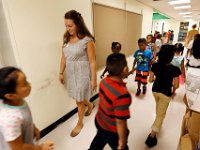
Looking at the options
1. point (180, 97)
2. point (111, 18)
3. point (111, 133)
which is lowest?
point (180, 97)

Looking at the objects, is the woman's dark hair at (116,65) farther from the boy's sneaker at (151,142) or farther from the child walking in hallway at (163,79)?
the boy's sneaker at (151,142)

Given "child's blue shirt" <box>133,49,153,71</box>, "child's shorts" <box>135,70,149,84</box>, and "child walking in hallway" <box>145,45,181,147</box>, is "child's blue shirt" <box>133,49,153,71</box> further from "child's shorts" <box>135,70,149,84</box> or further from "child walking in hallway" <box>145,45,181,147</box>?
"child walking in hallway" <box>145,45,181,147</box>

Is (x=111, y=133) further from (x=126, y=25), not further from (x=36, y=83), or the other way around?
(x=126, y=25)

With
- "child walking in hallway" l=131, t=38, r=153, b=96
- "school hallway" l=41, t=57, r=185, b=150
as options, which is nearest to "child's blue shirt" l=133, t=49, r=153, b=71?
"child walking in hallway" l=131, t=38, r=153, b=96

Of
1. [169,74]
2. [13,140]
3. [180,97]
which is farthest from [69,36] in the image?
[180,97]

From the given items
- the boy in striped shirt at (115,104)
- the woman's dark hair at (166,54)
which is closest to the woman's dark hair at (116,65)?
the boy in striped shirt at (115,104)

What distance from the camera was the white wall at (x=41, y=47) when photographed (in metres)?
1.51

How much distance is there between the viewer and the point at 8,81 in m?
0.70

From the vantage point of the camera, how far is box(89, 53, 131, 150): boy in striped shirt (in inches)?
37.8

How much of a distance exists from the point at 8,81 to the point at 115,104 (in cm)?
63

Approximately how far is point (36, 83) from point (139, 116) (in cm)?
164

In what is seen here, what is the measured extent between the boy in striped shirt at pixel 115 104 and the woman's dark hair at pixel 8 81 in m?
0.58

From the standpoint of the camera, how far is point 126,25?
4.01 metres

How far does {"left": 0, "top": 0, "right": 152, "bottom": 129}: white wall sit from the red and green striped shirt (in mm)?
1031
